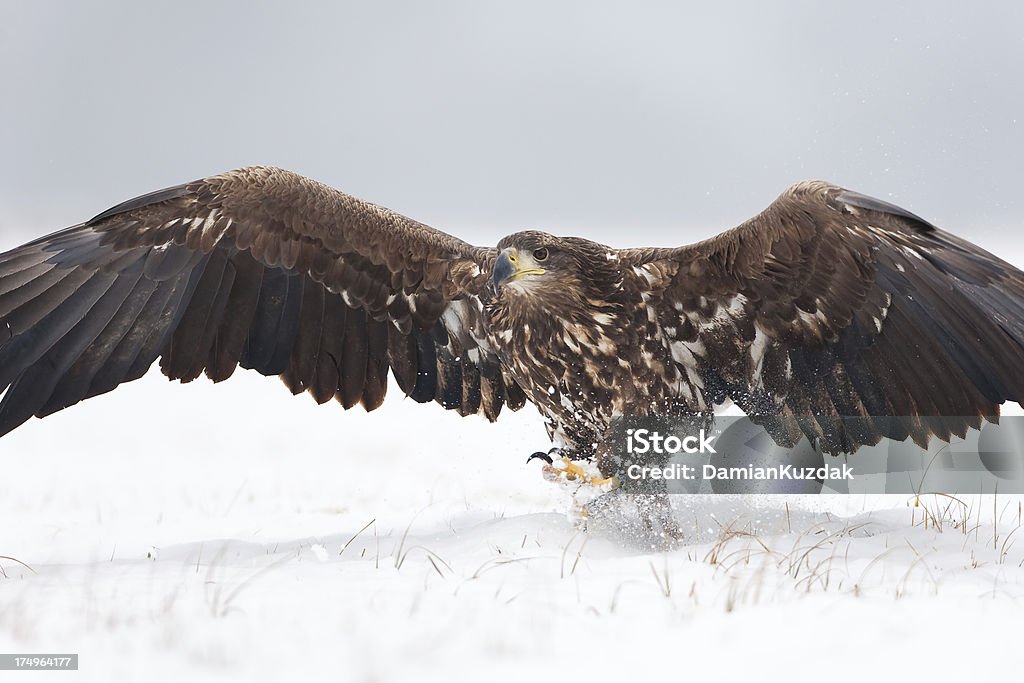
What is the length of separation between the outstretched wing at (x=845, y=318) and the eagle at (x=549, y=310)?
10mm

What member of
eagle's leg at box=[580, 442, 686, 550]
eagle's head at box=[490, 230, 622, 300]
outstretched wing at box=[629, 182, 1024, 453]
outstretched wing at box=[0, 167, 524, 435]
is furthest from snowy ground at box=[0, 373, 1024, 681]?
eagle's head at box=[490, 230, 622, 300]

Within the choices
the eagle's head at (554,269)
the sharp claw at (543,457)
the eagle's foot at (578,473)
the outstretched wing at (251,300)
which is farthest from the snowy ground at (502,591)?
the eagle's head at (554,269)

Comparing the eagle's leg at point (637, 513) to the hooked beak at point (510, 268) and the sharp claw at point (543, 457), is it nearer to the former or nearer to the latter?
the sharp claw at point (543, 457)

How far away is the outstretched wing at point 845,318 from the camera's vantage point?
4.74 metres

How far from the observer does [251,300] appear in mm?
5770

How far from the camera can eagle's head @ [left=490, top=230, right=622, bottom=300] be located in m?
5.29

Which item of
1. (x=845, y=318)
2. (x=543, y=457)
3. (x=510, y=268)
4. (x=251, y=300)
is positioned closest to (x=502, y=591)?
(x=510, y=268)

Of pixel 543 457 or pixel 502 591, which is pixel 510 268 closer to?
pixel 543 457

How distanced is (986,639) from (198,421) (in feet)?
42.8

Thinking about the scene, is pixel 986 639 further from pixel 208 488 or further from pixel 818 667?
pixel 208 488

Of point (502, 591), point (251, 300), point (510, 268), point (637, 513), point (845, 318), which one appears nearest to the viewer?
point (502, 591)

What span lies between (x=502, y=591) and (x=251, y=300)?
2.73m

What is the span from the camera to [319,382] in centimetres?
602

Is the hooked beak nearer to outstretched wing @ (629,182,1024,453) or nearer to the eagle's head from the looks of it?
the eagle's head
